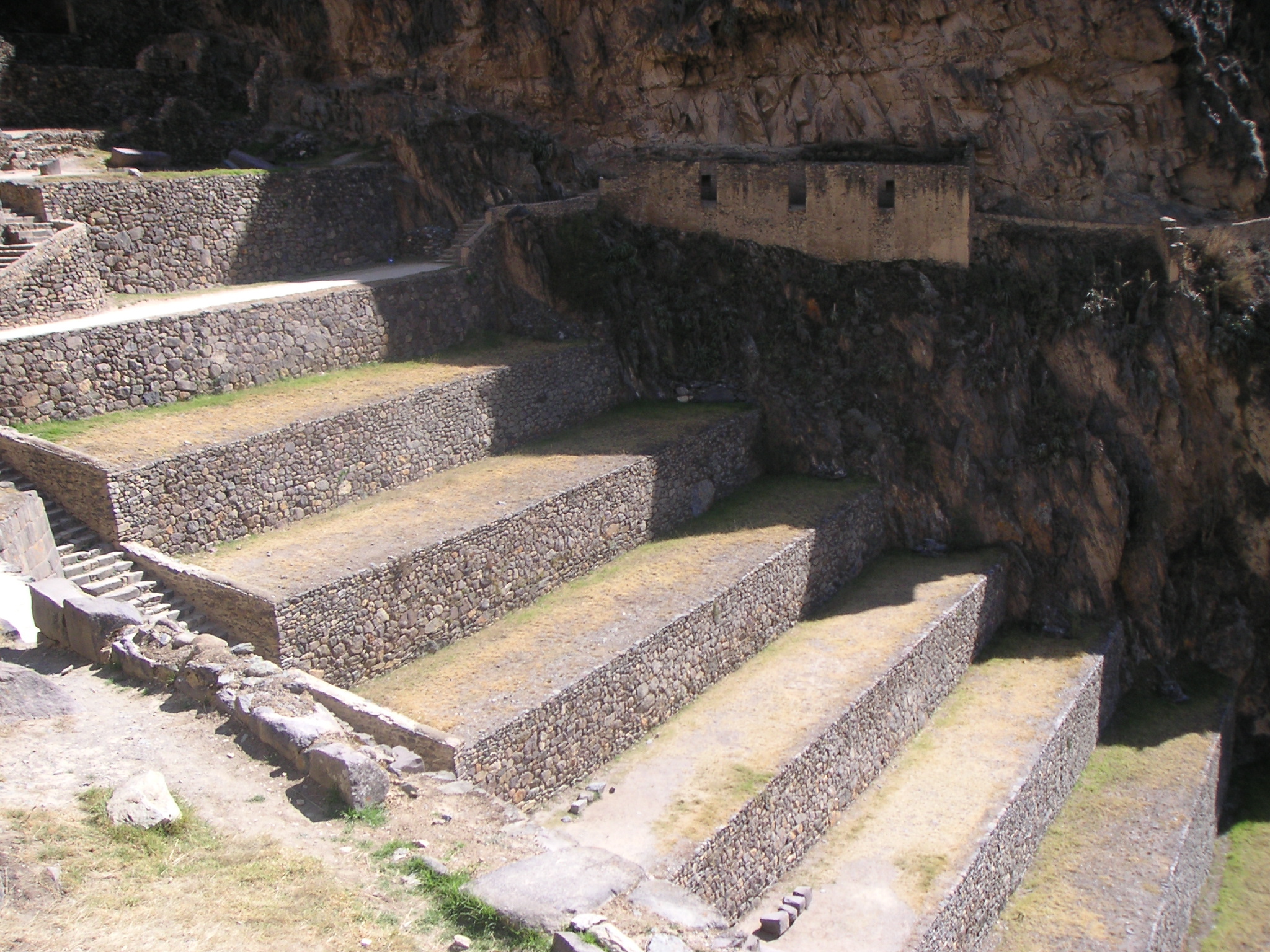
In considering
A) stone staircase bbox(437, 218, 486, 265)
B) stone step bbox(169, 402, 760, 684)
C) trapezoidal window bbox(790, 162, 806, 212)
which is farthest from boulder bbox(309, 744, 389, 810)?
trapezoidal window bbox(790, 162, 806, 212)

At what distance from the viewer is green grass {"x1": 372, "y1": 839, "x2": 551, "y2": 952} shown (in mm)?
8023

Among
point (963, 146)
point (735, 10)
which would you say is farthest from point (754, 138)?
point (963, 146)

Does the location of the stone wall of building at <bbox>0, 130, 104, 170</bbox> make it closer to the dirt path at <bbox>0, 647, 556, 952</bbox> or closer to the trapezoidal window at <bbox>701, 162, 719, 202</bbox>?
the trapezoidal window at <bbox>701, 162, 719, 202</bbox>

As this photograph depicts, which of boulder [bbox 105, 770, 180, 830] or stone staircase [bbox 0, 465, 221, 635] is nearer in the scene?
boulder [bbox 105, 770, 180, 830]

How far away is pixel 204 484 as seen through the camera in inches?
569

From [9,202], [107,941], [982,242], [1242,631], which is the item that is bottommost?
[1242,631]

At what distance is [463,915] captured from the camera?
327 inches

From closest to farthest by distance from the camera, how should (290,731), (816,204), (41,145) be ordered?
(290,731) < (41,145) < (816,204)

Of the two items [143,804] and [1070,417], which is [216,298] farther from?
[1070,417]

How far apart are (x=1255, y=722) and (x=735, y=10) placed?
1460cm

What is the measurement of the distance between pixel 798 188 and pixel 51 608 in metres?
14.5

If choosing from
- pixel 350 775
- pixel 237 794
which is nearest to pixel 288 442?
pixel 237 794

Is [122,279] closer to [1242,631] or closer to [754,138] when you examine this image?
[754,138]

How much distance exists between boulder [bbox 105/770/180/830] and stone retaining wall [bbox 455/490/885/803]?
3179mm
